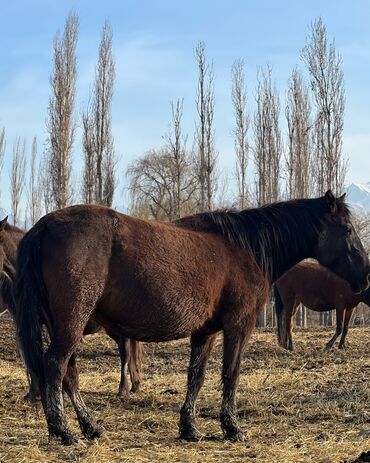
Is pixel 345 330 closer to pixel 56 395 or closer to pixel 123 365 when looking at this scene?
pixel 123 365

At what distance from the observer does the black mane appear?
241 inches

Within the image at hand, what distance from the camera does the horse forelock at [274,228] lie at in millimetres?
6113

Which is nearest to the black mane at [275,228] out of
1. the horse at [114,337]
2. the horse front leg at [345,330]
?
the horse at [114,337]

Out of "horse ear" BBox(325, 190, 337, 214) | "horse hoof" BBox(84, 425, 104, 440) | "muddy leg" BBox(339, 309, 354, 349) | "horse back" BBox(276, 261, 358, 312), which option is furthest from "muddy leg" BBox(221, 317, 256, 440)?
"horse back" BBox(276, 261, 358, 312)

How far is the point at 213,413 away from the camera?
6816 mm

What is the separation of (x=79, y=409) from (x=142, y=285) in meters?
1.19

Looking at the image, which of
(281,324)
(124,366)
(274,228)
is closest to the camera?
(274,228)

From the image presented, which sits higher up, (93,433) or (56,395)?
(56,395)

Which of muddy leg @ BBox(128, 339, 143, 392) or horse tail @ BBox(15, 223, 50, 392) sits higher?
horse tail @ BBox(15, 223, 50, 392)

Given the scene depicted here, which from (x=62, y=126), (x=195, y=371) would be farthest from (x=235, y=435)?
(x=62, y=126)

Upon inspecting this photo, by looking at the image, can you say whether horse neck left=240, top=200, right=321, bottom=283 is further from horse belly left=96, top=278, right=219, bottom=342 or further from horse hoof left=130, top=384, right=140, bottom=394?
horse hoof left=130, top=384, right=140, bottom=394

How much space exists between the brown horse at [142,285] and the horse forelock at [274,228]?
0.01 meters

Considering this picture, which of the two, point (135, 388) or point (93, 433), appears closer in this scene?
point (93, 433)

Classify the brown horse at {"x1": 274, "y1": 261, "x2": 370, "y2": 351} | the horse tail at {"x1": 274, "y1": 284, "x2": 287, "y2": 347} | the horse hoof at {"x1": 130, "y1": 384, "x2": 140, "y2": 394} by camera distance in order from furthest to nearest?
the brown horse at {"x1": 274, "y1": 261, "x2": 370, "y2": 351}, the horse tail at {"x1": 274, "y1": 284, "x2": 287, "y2": 347}, the horse hoof at {"x1": 130, "y1": 384, "x2": 140, "y2": 394}
